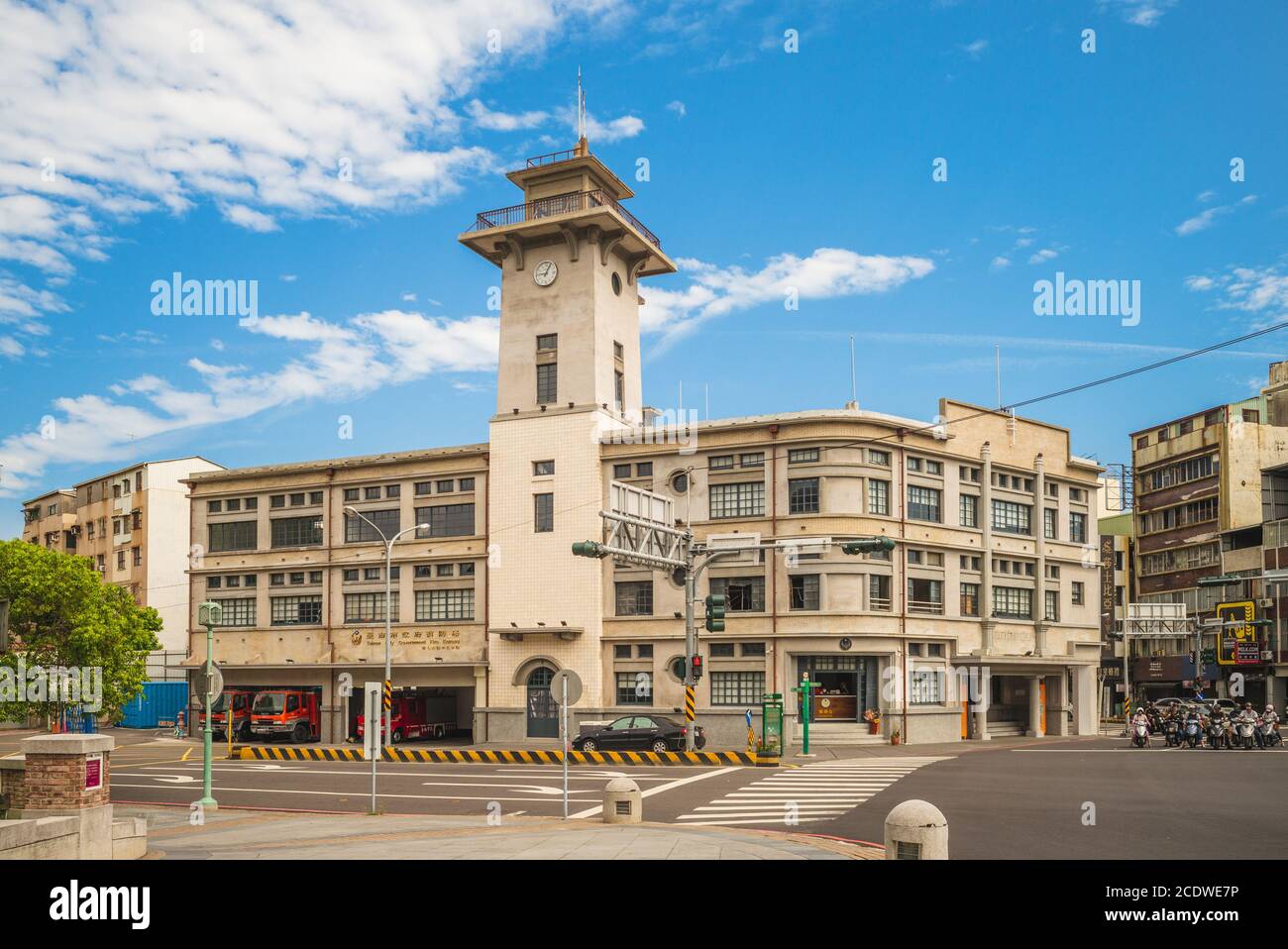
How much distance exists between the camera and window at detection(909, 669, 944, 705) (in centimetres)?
4853

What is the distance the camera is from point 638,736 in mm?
39562

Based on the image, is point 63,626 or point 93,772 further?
point 63,626

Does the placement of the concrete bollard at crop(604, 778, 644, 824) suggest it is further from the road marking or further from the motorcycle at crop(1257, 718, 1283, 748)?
the motorcycle at crop(1257, 718, 1283, 748)

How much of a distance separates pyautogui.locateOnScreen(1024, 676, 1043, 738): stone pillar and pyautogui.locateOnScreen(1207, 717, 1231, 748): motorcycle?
10.6 meters

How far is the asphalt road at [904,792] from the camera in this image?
19.3m

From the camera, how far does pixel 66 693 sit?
42.2 m

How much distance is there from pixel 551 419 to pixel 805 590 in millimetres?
13947

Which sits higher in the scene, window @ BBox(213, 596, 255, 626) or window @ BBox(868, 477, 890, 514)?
window @ BBox(868, 477, 890, 514)

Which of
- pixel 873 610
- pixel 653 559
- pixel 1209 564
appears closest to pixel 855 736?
pixel 873 610

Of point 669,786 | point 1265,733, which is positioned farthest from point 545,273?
point 1265,733

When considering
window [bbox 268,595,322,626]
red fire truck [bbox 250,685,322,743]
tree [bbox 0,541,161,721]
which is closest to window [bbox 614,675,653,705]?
red fire truck [bbox 250,685,322,743]

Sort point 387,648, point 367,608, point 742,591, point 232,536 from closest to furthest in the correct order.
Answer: point 387,648
point 742,591
point 367,608
point 232,536

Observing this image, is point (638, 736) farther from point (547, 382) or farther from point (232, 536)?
point (232, 536)
